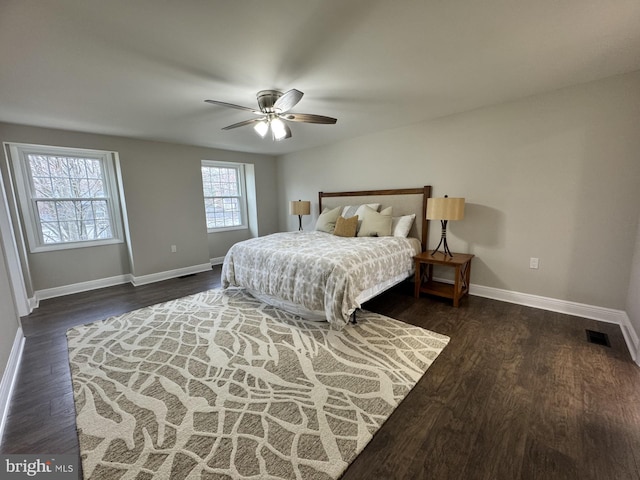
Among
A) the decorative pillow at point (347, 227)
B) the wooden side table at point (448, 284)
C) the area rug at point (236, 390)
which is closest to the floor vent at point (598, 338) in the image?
the wooden side table at point (448, 284)

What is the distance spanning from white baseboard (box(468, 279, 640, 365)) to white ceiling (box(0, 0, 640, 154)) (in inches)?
88.6

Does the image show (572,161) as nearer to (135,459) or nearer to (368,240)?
(368,240)

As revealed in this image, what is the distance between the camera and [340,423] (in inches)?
58.7

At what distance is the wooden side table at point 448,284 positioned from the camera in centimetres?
300

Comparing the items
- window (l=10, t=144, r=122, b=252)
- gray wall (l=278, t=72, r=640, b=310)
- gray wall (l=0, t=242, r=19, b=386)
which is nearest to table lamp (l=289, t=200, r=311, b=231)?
gray wall (l=278, t=72, r=640, b=310)

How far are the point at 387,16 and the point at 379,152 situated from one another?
2678 mm

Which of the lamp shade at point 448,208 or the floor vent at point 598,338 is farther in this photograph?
the lamp shade at point 448,208

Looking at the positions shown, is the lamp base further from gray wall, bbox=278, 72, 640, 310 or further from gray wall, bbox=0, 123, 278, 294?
gray wall, bbox=0, 123, 278, 294

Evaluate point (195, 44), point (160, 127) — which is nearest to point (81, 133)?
point (160, 127)

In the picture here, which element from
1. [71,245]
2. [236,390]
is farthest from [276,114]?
[71,245]

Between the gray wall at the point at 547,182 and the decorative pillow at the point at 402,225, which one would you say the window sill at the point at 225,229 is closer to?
the decorative pillow at the point at 402,225

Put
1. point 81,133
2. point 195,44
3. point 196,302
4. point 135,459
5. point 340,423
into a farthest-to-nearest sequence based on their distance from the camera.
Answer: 1. point 81,133
2. point 196,302
3. point 195,44
4. point 340,423
5. point 135,459

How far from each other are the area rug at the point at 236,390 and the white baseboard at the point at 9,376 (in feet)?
1.06

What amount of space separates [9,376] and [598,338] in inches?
189
